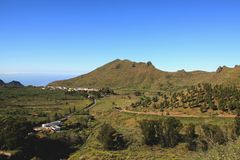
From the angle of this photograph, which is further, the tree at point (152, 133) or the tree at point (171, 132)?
the tree at point (152, 133)

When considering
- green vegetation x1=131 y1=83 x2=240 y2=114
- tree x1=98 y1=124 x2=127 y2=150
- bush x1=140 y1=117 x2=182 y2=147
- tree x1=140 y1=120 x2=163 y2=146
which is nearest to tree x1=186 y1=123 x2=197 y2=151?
bush x1=140 y1=117 x2=182 y2=147

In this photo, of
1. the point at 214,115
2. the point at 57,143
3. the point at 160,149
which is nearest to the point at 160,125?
the point at 160,149

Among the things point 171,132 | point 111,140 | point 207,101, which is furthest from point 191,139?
point 207,101

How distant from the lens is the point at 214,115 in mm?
79438

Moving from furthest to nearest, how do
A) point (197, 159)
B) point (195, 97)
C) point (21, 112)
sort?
point (21, 112) → point (195, 97) → point (197, 159)

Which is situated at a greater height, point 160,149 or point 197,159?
point 197,159

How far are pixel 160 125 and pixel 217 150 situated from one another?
50686 mm

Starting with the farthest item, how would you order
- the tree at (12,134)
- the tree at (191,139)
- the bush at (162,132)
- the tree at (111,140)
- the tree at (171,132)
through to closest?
the tree at (12,134) → the tree at (111,140) → the bush at (162,132) → the tree at (171,132) → the tree at (191,139)

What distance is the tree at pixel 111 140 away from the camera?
68.2 m

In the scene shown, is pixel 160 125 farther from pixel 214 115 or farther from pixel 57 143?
pixel 57 143

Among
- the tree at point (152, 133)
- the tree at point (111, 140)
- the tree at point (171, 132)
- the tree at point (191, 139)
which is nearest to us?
the tree at point (191, 139)

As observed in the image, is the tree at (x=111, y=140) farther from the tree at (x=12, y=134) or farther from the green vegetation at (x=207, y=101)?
the green vegetation at (x=207, y=101)

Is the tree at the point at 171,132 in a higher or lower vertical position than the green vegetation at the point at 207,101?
lower

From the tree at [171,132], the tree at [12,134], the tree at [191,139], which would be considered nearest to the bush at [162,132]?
the tree at [171,132]
